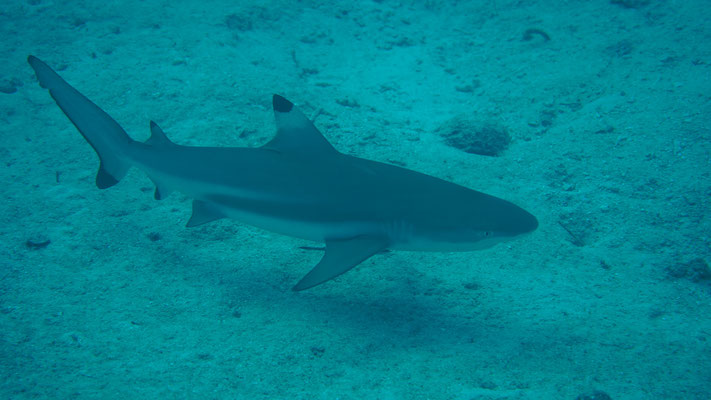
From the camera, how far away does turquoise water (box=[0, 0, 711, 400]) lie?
8.85ft

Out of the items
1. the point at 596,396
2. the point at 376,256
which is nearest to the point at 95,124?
the point at 376,256

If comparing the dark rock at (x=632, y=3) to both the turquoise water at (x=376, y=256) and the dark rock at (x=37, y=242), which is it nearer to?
the turquoise water at (x=376, y=256)

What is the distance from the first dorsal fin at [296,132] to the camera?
3.28m

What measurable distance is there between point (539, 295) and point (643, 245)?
1.39m

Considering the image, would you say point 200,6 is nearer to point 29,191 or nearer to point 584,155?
point 29,191

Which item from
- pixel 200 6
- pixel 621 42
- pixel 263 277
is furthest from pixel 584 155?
pixel 200 6

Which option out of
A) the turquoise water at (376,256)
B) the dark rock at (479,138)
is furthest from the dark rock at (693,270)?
the dark rock at (479,138)

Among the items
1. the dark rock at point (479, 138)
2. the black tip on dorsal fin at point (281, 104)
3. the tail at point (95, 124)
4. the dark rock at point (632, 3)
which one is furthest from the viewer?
the dark rock at point (632, 3)

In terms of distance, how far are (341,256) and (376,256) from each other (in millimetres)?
1242

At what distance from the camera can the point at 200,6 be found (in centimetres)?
891

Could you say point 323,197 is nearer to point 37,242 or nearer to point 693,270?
point 37,242

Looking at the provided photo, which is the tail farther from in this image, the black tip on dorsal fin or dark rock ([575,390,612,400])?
dark rock ([575,390,612,400])

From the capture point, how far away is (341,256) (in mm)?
2807

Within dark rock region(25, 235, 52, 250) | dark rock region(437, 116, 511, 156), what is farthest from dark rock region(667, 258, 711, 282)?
dark rock region(25, 235, 52, 250)
